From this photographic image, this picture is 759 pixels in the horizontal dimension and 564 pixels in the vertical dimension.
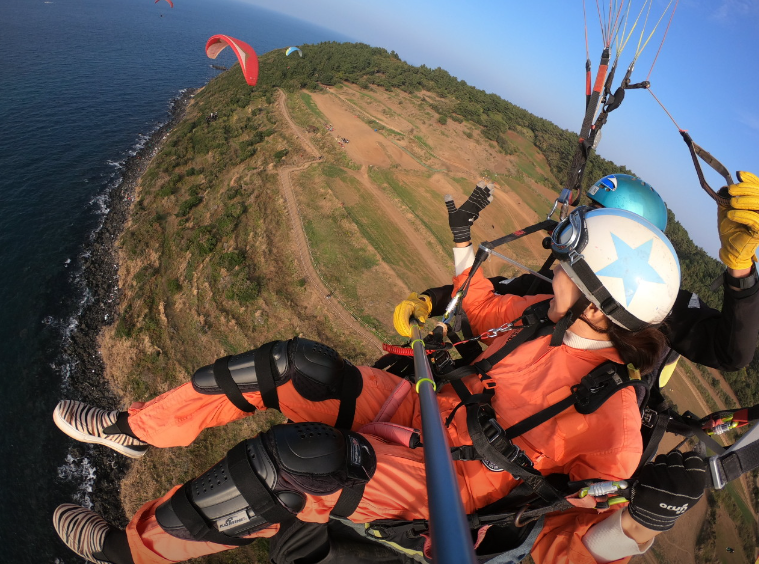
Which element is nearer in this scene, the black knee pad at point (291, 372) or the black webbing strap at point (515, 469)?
the black webbing strap at point (515, 469)

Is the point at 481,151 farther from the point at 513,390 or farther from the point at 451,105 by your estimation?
the point at 513,390

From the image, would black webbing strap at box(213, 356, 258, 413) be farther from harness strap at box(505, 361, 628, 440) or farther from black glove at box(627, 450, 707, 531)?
black glove at box(627, 450, 707, 531)

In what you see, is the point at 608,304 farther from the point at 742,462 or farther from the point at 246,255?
the point at 246,255

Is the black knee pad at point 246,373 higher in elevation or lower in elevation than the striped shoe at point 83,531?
higher

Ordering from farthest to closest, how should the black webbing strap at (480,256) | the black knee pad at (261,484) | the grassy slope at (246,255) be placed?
the grassy slope at (246,255), the black webbing strap at (480,256), the black knee pad at (261,484)

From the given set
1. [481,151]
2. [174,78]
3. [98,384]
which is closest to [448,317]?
[98,384]

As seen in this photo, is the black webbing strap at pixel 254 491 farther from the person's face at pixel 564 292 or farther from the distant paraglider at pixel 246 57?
the distant paraglider at pixel 246 57

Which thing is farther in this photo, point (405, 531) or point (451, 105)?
point (451, 105)

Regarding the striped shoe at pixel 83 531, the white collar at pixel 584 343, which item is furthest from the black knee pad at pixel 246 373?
the white collar at pixel 584 343
